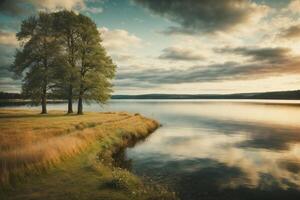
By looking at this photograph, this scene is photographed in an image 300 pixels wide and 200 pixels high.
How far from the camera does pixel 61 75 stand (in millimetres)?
46500

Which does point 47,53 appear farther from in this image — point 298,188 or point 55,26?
point 298,188

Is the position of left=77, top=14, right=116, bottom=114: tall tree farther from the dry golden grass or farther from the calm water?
the calm water

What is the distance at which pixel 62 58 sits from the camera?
46375 mm

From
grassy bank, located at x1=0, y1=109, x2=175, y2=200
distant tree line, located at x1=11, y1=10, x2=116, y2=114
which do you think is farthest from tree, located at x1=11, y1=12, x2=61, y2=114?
grassy bank, located at x1=0, y1=109, x2=175, y2=200

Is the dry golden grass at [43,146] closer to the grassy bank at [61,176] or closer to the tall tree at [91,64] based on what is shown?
the grassy bank at [61,176]

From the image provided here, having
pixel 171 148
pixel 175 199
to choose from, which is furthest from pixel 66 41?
pixel 175 199

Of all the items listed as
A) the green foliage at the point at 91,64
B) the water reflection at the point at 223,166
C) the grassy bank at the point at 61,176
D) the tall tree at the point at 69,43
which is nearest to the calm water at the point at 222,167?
the water reflection at the point at 223,166

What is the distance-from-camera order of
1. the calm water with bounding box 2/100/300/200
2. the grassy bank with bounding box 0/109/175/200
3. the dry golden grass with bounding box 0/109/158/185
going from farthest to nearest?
the calm water with bounding box 2/100/300/200
the dry golden grass with bounding box 0/109/158/185
the grassy bank with bounding box 0/109/175/200

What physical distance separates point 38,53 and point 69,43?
18.4 ft

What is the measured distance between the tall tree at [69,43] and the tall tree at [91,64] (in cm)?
91

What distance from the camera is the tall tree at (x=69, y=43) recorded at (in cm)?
4606

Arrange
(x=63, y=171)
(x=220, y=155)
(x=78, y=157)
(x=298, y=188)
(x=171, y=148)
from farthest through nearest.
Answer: (x=171, y=148), (x=220, y=155), (x=78, y=157), (x=298, y=188), (x=63, y=171)

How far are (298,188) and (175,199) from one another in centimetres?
923

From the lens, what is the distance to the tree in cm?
4609
